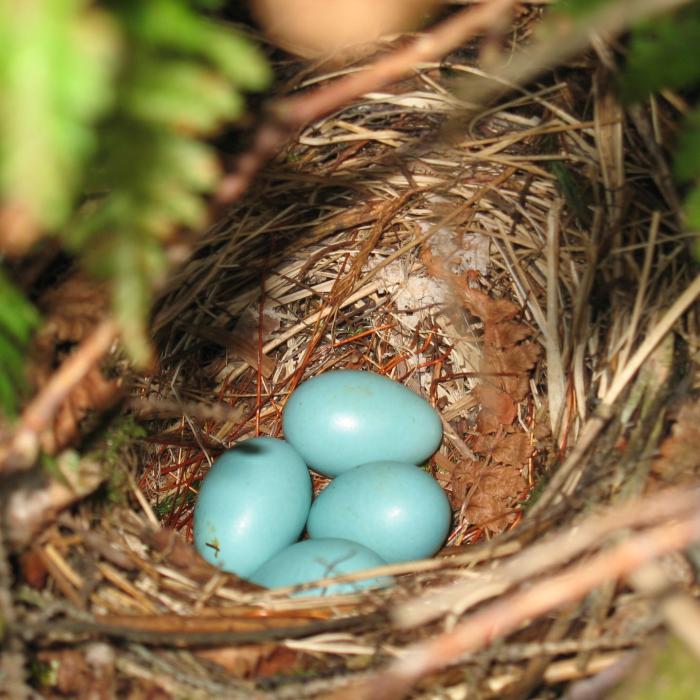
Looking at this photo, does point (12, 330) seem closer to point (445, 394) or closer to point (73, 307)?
point (73, 307)

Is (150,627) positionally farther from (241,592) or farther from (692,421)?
(692,421)

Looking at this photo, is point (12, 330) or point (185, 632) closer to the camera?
point (12, 330)

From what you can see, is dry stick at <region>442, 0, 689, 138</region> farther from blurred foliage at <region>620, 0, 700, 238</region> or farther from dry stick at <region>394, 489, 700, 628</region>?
dry stick at <region>394, 489, 700, 628</region>

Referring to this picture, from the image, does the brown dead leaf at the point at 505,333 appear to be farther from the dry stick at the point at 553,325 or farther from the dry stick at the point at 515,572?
the dry stick at the point at 515,572

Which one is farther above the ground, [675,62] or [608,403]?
[675,62]

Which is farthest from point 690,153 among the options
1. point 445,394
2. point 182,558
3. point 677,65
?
point 445,394

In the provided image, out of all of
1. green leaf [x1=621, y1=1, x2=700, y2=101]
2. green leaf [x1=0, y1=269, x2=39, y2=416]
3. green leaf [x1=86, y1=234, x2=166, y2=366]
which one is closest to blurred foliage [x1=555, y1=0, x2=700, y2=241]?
green leaf [x1=621, y1=1, x2=700, y2=101]
